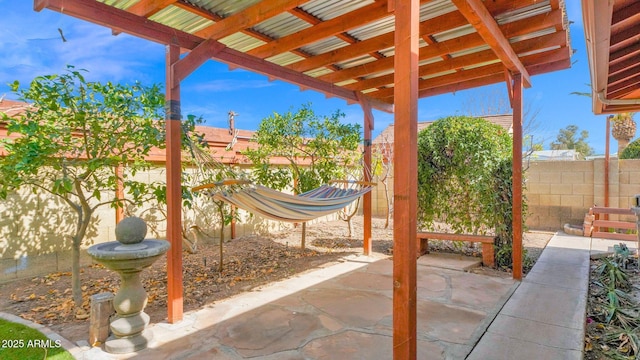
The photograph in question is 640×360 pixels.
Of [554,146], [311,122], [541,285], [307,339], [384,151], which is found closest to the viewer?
[307,339]

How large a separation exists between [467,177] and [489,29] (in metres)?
2.38

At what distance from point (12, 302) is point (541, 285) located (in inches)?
194

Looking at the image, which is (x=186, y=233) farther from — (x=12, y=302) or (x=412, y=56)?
(x=412, y=56)

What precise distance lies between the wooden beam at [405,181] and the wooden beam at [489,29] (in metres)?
0.79

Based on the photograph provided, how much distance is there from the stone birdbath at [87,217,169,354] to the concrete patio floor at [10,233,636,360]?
0.09 m

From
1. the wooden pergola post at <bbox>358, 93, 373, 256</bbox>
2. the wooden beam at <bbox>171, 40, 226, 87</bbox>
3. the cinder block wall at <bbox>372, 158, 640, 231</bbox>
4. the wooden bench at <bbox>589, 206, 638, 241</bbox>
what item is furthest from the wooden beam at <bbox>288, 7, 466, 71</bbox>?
the wooden bench at <bbox>589, 206, 638, 241</bbox>

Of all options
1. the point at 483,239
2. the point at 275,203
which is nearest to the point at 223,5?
the point at 275,203

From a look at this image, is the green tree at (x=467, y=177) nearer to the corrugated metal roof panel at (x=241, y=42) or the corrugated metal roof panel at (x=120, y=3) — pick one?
the corrugated metal roof panel at (x=241, y=42)

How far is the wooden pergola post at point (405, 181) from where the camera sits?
5.14 ft

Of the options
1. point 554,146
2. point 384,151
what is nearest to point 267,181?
point 384,151

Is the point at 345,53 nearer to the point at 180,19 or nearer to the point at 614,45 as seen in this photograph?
the point at 180,19

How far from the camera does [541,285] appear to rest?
338cm

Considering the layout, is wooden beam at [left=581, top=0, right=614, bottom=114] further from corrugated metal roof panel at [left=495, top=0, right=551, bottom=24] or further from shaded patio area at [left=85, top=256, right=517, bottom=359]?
shaded patio area at [left=85, top=256, right=517, bottom=359]

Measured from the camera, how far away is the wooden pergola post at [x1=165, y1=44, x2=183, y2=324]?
2.54 metres
